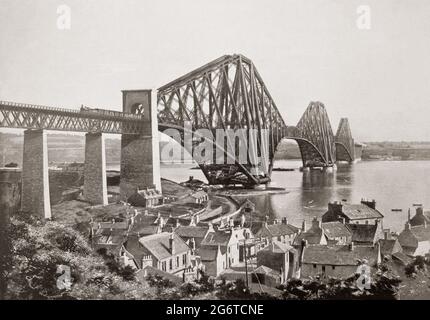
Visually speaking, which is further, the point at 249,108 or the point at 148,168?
the point at 249,108

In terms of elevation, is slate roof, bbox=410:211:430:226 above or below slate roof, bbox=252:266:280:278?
above

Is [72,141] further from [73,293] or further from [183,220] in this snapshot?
[73,293]

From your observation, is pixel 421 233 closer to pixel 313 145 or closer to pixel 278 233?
pixel 278 233

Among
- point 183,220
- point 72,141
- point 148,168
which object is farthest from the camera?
point 148,168

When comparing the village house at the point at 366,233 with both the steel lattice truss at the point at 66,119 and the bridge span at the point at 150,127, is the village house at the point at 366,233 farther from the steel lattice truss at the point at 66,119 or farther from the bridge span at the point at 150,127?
the steel lattice truss at the point at 66,119

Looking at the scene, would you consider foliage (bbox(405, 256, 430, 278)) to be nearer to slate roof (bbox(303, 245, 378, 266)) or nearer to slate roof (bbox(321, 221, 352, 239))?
slate roof (bbox(303, 245, 378, 266))

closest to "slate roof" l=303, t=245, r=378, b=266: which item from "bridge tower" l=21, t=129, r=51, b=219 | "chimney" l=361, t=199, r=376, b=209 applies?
"chimney" l=361, t=199, r=376, b=209
